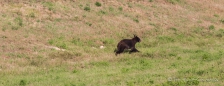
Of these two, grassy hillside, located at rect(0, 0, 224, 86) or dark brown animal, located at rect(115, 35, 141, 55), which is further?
dark brown animal, located at rect(115, 35, 141, 55)

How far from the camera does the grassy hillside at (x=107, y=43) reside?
1471cm

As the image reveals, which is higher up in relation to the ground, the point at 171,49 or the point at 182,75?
the point at 182,75

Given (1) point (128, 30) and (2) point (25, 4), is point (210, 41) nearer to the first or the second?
(1) point (128, 30)

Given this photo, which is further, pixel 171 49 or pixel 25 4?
pixel 25 4

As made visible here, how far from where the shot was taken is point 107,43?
2303 centimetres

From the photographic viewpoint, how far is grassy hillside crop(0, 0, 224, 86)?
14.7 metres

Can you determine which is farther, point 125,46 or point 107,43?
point 107,43

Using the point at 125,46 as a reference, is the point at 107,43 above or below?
Result: below

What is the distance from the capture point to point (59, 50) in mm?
19922

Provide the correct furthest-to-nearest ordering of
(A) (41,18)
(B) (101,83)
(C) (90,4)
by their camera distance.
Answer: (C) (90,4) → (A) (41,18) → (B) (101,83)

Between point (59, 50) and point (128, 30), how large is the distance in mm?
7693

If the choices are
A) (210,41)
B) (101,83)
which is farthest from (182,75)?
(210,41)

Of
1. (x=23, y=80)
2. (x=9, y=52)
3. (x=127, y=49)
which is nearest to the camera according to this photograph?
(x=23, y=80)

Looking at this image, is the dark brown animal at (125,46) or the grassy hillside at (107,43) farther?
the dark brown animal at (125,46)
